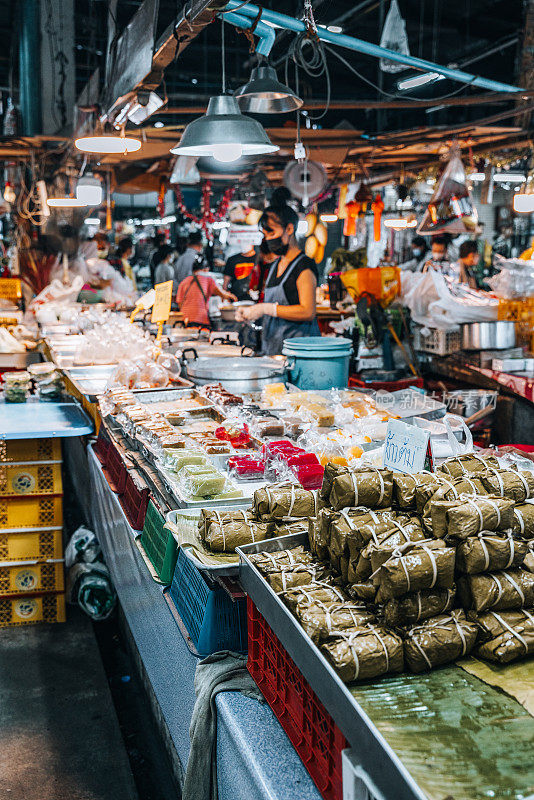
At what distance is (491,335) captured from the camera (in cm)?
604

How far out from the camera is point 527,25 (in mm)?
7852

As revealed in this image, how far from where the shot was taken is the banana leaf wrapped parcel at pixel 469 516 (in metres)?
1.44

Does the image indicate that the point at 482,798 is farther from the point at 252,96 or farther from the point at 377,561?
the point at 252,96

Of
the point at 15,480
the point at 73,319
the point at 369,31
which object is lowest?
the point at 15,480

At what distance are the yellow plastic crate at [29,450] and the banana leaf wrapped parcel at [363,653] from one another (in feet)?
9.14

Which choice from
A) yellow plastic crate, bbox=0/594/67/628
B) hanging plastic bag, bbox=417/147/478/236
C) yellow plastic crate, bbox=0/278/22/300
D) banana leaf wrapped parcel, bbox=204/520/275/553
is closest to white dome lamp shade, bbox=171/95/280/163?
banana leaf wrapped parcel, bbox=204/520/275/553

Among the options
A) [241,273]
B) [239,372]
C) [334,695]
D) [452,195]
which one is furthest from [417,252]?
[334,695]

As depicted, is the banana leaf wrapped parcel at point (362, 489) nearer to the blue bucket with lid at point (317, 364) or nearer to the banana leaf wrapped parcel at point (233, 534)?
the banana leaf wrapped parcel at point (233, 534)

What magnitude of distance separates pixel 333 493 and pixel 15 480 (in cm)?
263

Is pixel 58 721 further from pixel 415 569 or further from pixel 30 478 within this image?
pixel 415 569

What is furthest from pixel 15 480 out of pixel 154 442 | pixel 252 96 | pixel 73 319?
pixel 73 319

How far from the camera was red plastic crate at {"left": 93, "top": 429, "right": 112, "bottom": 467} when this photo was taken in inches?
145

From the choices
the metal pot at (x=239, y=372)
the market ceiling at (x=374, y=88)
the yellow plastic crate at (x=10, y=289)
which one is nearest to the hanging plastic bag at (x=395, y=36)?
the market ceiling at (x=374, y=88)

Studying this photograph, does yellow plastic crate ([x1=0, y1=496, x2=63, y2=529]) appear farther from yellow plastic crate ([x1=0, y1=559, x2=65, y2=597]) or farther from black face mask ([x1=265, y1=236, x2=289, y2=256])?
black face mask ([x1=265, y1=236, x2=289, y2=256])
